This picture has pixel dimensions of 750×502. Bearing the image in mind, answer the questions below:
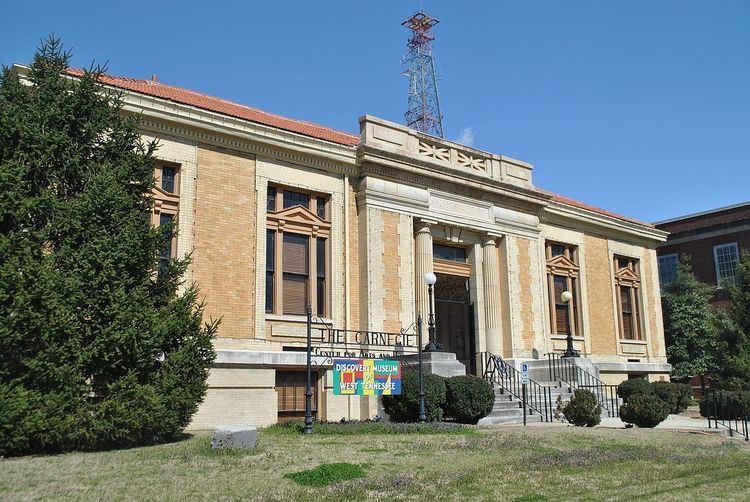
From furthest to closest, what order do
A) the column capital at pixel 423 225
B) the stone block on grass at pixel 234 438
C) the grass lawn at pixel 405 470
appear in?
1. the column capital at pixel 423 225
2. the stone block on grass at pixel 234 438
3. the grass lawn at pixel 405 470

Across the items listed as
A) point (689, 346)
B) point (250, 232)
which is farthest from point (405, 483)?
point (689, 346)

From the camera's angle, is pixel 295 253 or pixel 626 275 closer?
A: pixel 295 253

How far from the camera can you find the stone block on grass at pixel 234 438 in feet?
39.8

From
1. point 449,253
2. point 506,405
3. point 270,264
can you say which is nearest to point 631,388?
point 506,405

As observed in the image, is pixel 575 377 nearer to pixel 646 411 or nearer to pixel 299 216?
pixel 646 411

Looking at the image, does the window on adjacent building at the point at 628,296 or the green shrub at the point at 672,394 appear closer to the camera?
the green shrub at the point at 672,394

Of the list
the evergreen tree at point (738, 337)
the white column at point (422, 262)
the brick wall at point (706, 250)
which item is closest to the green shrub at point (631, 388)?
the evergreen tree at point (738, 337)

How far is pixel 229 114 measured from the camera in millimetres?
20422

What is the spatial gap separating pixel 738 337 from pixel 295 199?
20402mm

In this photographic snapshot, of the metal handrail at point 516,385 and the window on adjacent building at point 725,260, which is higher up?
the window on adjacent building at point 725,260

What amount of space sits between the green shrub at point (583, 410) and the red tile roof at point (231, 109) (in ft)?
34.9

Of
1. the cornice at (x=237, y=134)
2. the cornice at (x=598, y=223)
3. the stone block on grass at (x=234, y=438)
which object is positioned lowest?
the stone block on grass at (x=234, y=438)

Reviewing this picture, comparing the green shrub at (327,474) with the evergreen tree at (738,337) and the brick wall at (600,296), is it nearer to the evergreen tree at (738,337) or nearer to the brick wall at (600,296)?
the brick wall at (600,296)

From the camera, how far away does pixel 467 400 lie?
1798 cm
